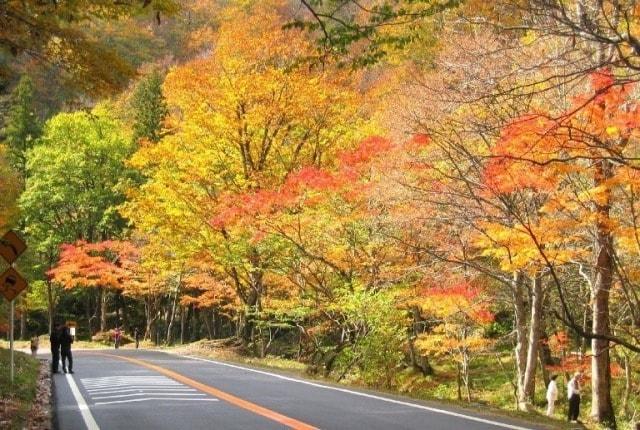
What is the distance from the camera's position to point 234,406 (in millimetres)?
10719

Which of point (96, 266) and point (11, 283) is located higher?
point (96, 266)

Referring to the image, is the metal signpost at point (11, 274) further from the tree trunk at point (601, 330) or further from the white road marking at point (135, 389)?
the tree trunk at point (601, 330)

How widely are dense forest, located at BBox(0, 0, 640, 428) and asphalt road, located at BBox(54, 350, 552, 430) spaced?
259 centimetres

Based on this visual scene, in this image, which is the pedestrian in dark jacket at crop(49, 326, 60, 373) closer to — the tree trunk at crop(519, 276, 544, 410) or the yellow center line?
the yellow center line

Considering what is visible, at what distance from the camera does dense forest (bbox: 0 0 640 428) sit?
8.31m

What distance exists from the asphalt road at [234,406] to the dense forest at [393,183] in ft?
8.50

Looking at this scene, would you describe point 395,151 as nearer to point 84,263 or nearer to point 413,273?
point 413,273

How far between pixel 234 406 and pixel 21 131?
40763 mm

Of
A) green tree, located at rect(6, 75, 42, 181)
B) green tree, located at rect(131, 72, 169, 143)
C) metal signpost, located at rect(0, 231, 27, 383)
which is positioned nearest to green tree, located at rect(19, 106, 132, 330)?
green tree, located at rect(131, 72, 169, 143)

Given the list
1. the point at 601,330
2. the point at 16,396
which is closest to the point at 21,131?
the point at 16,396

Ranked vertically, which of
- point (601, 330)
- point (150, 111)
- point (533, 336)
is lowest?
point (533, 336)

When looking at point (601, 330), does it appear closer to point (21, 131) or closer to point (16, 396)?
point (16, 396)

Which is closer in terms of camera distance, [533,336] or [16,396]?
[16,396]

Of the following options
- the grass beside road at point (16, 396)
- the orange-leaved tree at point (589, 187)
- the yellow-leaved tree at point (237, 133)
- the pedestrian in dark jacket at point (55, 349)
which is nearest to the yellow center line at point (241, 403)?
the pedestrian in dark jacket at point (55, 349)
